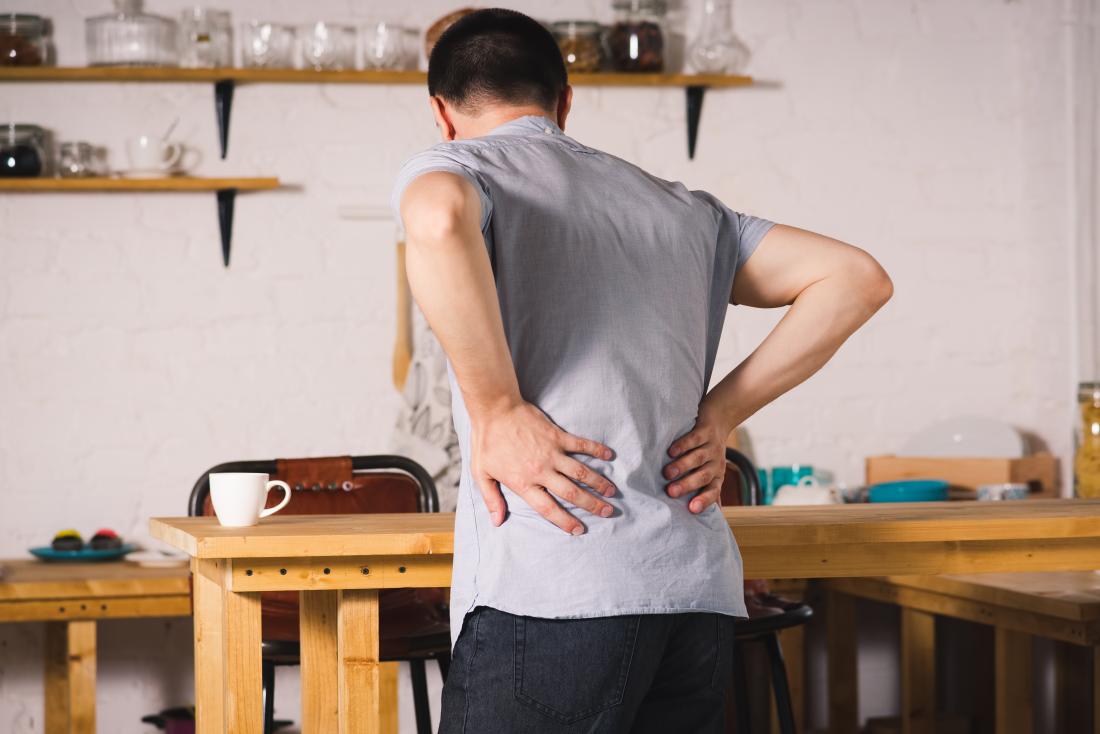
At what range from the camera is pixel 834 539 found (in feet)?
5.18

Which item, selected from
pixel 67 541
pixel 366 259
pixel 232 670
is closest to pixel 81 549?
pixel 67 541

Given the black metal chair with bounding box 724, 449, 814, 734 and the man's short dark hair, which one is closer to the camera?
the man's short dark hair

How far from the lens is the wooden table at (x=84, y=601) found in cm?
274

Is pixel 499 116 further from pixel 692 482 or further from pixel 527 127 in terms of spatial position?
pixel 692 482

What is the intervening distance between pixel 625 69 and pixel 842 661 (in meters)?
1.66

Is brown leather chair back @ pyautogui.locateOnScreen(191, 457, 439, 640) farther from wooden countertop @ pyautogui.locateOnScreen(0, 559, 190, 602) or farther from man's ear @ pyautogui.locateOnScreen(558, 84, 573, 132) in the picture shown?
man's ear @ pyautogui.locateOnScreen(558, 84, 573, 132)

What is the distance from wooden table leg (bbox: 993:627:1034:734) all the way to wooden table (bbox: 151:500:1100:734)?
1.11m

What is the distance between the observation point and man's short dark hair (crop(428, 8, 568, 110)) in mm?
1219

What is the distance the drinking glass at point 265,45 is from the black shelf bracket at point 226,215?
1.09 ft

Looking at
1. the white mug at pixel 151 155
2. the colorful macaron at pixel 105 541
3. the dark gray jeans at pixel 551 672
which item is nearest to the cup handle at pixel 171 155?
the white mug at pixel 151 155

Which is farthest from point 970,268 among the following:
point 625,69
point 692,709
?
point 692,709

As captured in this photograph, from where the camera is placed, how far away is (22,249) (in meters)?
3.19

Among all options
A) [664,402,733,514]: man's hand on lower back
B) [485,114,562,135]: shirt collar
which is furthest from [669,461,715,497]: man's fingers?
[485,114,562,135]: shirt collar

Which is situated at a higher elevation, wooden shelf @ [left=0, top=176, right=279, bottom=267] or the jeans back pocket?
wooden shelf @ [left=0, top=176, right=279, bottom=267]
